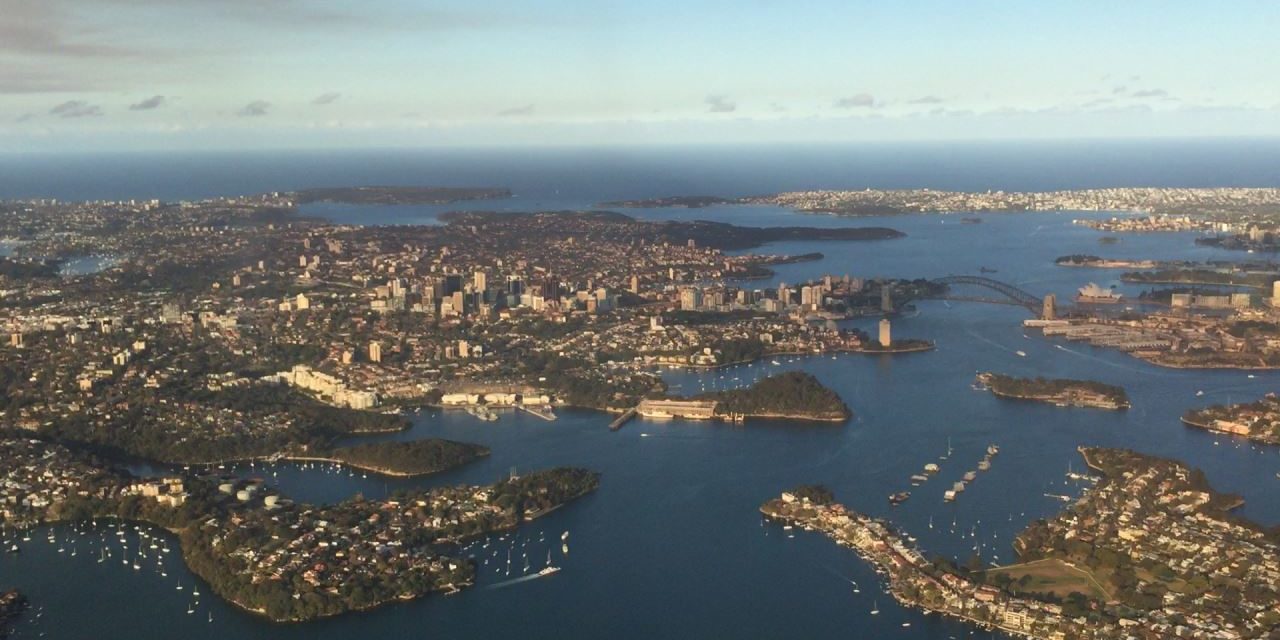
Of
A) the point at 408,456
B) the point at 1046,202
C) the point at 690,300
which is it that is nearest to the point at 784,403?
the point at 408,456

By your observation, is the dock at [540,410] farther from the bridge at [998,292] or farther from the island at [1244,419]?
the bridge at [998,292]

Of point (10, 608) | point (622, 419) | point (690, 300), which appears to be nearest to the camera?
point (10, 608)

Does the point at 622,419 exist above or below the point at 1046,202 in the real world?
below

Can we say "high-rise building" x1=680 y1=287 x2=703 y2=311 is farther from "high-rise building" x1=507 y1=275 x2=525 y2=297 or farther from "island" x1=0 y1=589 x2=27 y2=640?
"island" x1=0 y1=589 x2=27 y2=640

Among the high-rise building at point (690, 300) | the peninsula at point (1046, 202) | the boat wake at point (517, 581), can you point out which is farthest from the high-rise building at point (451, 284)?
the peninsula at point (1046, 202)

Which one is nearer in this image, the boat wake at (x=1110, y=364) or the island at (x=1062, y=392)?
the island at (x=1062, y=392)

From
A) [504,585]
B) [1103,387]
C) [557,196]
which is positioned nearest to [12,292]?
[504,585]

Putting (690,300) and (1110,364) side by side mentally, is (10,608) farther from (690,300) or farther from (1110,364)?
(690,300)
